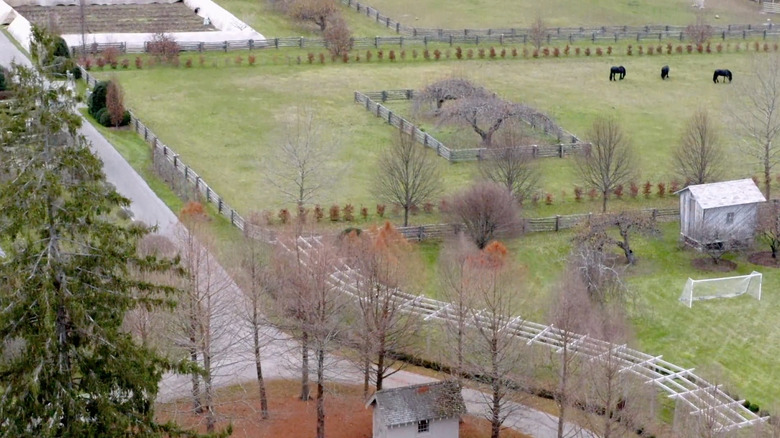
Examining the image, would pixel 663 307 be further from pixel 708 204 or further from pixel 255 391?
pixel 255 391

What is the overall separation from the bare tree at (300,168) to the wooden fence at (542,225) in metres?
4.49

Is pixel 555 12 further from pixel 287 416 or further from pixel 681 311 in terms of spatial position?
pixel 287 416

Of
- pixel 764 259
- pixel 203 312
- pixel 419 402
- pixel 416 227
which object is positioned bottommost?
pixel 419 402

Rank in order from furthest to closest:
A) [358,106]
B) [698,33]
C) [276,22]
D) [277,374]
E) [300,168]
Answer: [276,22], [698,33], [358,106], [300,168], [277,374]

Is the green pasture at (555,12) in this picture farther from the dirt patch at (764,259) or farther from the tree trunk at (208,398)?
the tree trunk at (208,398)

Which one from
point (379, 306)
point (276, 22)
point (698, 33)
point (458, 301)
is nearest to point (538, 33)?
point (698, 33)

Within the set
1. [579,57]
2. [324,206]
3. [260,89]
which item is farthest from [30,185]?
[579,57]

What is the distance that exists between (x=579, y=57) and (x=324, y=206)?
103 ft

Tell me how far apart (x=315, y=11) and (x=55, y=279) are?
5853 centimetres

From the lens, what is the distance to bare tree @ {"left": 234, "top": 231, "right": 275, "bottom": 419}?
102 feet

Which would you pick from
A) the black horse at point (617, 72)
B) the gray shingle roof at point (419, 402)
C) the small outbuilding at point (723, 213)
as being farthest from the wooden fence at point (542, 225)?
the black horse at point (617, 72)

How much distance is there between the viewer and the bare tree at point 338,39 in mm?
70312

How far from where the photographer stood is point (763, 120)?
53.7m

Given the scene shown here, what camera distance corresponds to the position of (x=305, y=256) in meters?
33.6
